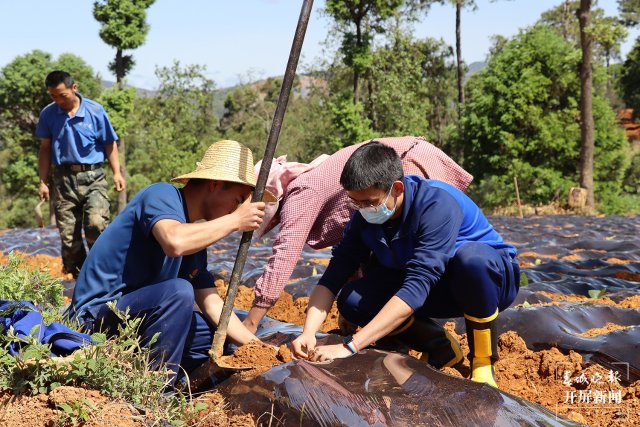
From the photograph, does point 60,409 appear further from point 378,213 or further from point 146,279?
point 378,213

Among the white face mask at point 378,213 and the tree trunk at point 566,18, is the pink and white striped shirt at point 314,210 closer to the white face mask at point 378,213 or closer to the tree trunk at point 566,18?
the white face mask at point 378,213

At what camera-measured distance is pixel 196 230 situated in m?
2.54

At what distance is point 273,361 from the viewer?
271 centimetres

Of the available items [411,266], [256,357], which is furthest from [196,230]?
[411,266]

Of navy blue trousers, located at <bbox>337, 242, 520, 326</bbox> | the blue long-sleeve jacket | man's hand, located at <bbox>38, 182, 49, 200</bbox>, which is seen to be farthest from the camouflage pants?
the blue long-sleeve jacket

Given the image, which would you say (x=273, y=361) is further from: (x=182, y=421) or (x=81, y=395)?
(x=81, y=395)

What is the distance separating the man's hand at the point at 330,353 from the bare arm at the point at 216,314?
486 mm

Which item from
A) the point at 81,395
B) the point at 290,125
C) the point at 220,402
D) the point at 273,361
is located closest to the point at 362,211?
the point at 273,361

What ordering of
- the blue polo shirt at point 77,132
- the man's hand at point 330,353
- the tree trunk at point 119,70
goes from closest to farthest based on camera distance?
the man's hand at point 330,353 < the blue polo shirt at point 77,132 < the tree trunk at point 119,70

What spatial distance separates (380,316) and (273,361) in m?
0.47

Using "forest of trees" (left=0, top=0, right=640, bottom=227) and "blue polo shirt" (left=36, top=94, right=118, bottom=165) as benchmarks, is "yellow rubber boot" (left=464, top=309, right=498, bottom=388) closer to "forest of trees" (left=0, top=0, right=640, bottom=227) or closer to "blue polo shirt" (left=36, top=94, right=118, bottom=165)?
"blue polo shirt" (left=36, top=94, right=118, bottom=165)

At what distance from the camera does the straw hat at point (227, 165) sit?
2707 millimetres

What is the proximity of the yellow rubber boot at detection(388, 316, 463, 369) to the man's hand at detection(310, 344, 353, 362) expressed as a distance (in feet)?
1.92

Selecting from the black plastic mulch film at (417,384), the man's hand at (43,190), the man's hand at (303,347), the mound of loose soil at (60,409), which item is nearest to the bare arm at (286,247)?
the black plastic mulch film at (417,384)
